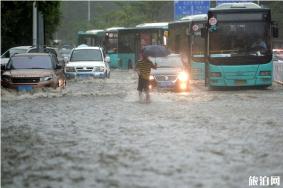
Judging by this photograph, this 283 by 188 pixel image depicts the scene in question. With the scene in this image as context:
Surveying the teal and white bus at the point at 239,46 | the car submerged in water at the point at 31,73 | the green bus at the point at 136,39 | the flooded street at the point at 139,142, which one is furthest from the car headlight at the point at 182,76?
the green bus at the point at 136,39

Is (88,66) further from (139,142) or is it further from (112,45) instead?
(112,45)

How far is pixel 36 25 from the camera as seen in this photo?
43.5 meters

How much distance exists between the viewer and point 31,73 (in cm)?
2420

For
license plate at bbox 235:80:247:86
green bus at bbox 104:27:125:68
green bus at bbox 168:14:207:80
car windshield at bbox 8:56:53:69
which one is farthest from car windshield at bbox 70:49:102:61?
green bus at bbox 104:27:125:68

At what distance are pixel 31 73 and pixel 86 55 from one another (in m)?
9.61

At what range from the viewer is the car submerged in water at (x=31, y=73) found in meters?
24.2

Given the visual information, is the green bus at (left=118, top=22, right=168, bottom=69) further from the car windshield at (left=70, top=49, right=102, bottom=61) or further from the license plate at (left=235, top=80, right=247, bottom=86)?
the license plate at (left=235, top=80, right=247, bottom=86)

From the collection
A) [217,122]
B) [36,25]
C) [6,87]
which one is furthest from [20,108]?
[36,25]

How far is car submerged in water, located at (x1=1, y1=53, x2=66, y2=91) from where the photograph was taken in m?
24.2

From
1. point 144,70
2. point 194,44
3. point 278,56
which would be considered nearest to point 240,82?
point 194,44

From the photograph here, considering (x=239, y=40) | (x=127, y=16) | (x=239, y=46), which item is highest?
(x=127, y=16)

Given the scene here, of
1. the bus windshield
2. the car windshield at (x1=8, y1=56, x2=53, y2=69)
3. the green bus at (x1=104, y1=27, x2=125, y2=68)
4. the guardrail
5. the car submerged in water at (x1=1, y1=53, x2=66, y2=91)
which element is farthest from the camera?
the green bus at (x1=104, y1=27, x2=125, y2=68)

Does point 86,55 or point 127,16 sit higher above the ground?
point 127,16

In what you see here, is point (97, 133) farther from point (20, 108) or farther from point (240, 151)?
point (20, 108)
